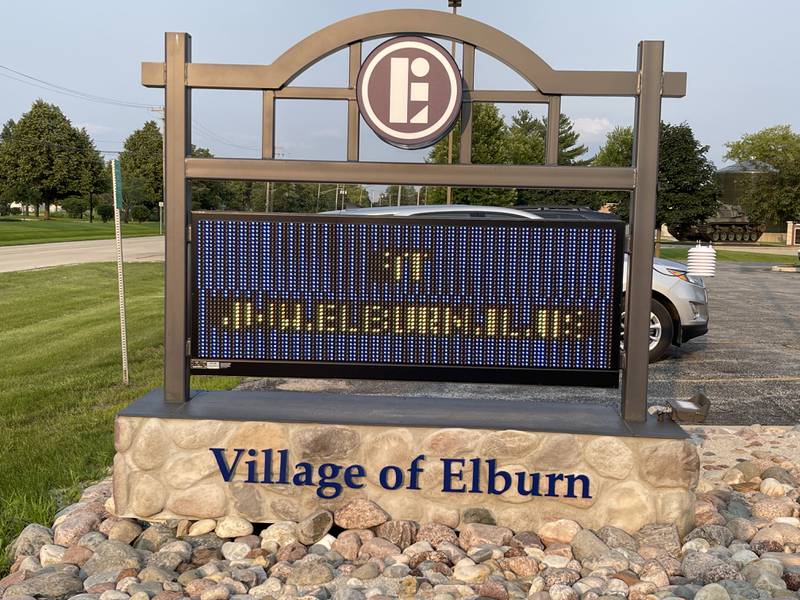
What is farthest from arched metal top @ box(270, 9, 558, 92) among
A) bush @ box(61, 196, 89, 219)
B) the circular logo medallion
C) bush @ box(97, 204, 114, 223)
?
bush @ box(61, 196, 89, 219)

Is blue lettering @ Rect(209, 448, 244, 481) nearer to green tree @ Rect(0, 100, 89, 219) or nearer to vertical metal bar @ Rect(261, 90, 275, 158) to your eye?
vertical metal bar @ Rect(261, 90, 275, 158)

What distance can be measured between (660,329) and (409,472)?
20.4ft

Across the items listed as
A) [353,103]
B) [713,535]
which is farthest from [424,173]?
→ [713,535]

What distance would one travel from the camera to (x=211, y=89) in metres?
4.71

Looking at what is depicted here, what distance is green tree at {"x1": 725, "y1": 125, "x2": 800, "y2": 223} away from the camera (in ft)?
230

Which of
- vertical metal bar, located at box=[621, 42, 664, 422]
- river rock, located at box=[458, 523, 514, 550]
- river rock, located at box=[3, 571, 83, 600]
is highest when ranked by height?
vertical metal bar, located at box=[621, 42, 664, 422]

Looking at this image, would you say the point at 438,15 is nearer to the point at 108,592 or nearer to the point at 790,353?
the point at 108,592

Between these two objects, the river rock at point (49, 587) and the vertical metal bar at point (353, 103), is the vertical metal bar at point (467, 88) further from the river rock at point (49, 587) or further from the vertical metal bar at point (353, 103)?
the river rock at point (49, 587)

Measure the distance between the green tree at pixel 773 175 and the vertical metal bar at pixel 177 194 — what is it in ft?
242

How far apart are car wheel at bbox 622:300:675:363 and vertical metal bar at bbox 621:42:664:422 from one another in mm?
5295

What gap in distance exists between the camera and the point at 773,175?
237 ft

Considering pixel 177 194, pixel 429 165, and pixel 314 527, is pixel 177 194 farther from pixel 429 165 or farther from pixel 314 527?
pixel 314 527

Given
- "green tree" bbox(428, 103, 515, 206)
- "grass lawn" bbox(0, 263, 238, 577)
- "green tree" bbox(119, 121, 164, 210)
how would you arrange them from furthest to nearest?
"green tree" bbox(119, 121, 164, 210) → "green tree" bbox(428, 103, 515, 206) → "grass lawn" bbox(0, 263, 238, 577)

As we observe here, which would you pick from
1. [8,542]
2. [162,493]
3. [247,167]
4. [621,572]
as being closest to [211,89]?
[247,167]
